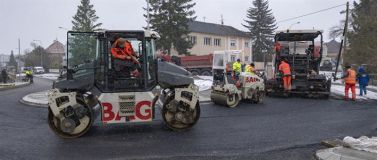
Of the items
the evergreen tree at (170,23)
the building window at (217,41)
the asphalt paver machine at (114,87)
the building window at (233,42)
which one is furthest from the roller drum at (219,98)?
the building window at (233,42)

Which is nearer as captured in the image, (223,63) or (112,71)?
(112,71)

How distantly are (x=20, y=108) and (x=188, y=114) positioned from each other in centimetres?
743

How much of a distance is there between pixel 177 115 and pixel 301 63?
9.34 meters

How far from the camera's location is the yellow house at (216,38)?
56.9 meters

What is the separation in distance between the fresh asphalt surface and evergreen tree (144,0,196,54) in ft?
109

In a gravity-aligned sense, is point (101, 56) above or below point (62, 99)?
above

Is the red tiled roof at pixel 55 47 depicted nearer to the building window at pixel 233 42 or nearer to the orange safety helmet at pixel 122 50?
the building window at pixel 233 42

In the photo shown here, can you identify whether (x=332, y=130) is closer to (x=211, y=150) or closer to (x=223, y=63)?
(x=211, y=150)

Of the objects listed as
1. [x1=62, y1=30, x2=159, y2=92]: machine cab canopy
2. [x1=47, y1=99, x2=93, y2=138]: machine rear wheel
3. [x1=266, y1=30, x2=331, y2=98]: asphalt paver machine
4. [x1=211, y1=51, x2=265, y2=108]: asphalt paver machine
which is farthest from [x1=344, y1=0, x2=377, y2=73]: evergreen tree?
[x1=47, y1=99, x2=93, y2=138]: machine rear wheel

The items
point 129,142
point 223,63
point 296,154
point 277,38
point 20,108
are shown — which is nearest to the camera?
point 296,154

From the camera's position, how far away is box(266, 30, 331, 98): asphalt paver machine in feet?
51.5

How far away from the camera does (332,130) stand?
898cm

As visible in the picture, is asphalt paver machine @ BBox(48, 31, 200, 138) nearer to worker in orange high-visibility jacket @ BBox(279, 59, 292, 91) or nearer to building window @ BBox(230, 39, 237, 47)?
worker in orange high-visibility jacket @ BBox(279, 59, 292, 91)

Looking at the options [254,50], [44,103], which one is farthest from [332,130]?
[254,50]
